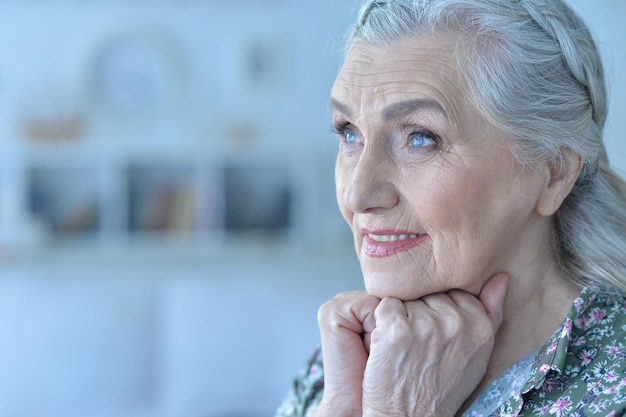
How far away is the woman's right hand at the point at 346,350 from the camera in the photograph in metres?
1.22

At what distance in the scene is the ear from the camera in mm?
1191

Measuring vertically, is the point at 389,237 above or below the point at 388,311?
above

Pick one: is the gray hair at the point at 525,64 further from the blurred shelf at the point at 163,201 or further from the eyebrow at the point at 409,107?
the blurred shelf at the point at 163,201

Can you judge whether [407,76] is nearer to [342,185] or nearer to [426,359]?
[342,185]

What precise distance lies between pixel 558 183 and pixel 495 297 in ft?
0.69

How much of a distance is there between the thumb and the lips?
5.7 inches

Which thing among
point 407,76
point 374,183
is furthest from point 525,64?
point 374,183

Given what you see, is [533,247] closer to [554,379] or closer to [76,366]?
[554,379]

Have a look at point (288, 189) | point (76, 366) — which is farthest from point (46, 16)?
point (76, 366)

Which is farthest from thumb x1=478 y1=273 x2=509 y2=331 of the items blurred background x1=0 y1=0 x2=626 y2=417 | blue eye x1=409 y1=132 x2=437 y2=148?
blurred background x1=0 y1=0 x2=626 y2=417

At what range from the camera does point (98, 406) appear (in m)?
3.61

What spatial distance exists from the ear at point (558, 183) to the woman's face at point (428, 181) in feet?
0.06

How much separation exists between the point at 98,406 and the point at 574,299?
115 inches

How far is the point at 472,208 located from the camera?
114 cm
